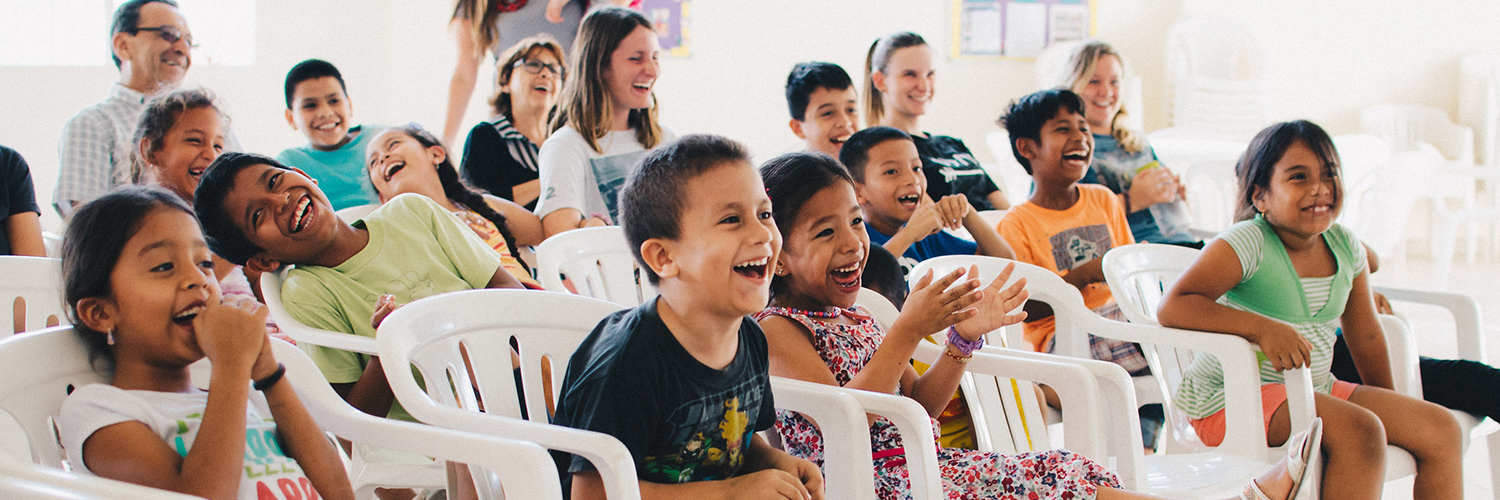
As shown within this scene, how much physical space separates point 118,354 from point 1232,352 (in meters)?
1.66

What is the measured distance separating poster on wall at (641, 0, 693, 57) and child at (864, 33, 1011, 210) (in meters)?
2.79

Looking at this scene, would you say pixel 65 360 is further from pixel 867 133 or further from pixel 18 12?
pixel 18 12

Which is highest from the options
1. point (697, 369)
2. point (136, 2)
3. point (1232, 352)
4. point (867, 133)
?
point (136, 2)

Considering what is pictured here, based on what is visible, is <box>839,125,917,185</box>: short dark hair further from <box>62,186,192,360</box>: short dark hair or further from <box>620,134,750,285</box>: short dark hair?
<box>62,186,192,360</box>: short dark hair

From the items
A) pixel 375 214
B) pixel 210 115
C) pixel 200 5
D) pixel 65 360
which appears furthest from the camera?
pixel 200 5

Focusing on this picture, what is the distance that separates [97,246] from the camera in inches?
48.3

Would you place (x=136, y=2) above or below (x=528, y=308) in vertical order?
above

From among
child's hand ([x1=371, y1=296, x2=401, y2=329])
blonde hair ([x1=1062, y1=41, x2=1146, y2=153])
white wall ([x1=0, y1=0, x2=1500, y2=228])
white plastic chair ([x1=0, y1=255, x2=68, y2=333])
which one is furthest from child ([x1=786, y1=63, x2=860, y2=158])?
white wall ([x1=0, y1=0, x2=1500, y2=228])

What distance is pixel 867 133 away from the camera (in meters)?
2.25

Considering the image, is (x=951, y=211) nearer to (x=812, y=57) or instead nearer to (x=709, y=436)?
(x=709, y=436)

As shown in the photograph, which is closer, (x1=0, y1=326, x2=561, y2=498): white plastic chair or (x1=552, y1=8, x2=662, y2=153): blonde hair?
(x1=0, y1=326, x2=561, y2=498): white plastic chair

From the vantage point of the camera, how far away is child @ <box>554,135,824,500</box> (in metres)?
1.21

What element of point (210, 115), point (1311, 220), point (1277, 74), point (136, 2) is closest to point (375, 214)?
point (210, 115)

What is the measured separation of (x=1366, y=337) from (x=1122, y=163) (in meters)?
1.06
